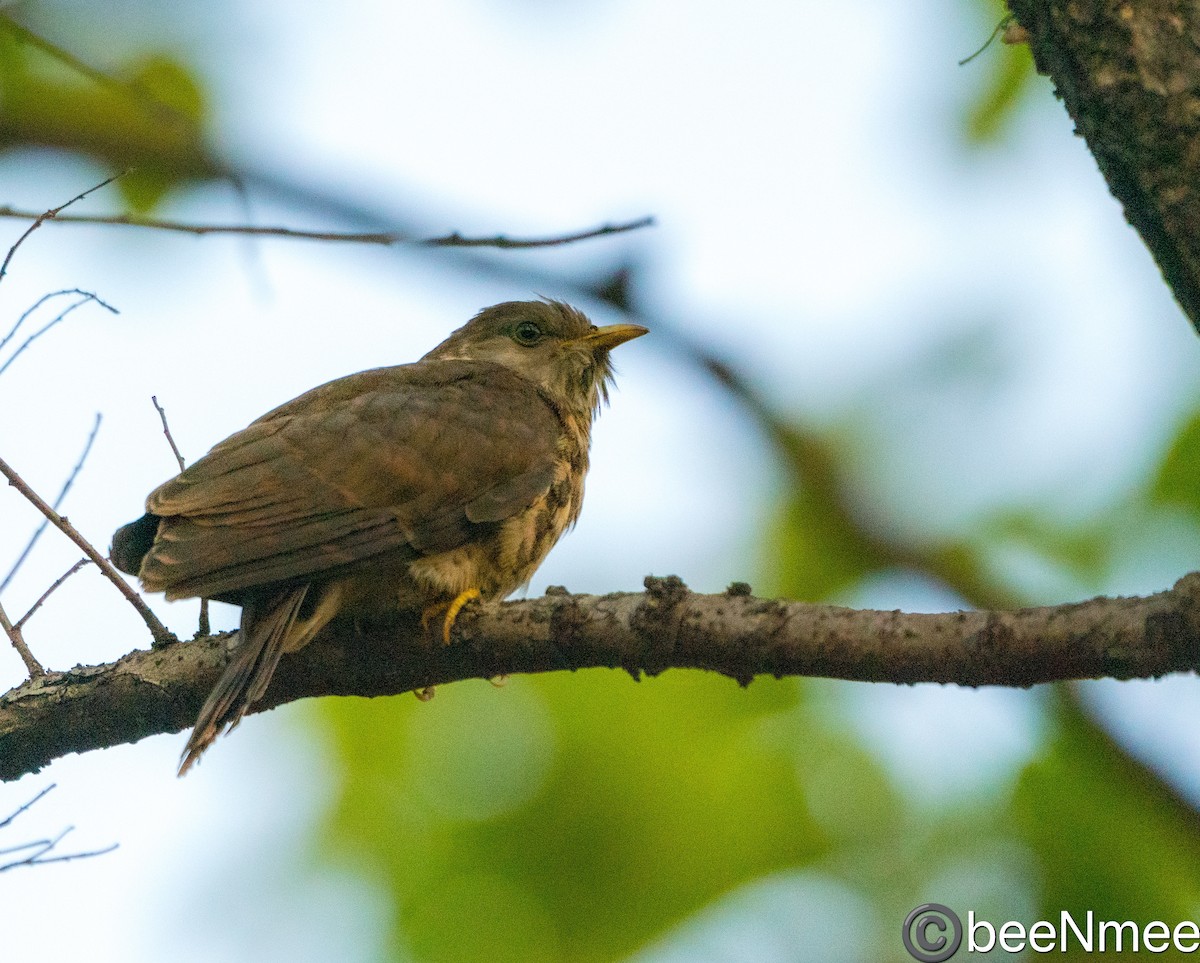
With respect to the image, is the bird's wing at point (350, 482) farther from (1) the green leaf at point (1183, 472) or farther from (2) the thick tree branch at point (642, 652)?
(1) the green leaf at point (1183, 472)

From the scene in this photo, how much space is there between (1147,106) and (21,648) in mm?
2887

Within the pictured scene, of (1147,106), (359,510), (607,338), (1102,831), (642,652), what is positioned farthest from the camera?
(607,338)

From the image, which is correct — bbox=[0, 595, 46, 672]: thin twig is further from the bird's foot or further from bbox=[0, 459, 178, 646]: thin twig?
the bird's foot

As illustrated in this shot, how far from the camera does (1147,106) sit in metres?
2.07

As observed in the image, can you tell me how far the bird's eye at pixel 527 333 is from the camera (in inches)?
210

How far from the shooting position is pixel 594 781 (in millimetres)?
4414

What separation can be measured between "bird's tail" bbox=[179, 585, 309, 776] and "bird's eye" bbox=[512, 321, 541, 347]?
231cm

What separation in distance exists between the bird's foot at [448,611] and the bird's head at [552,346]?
→ 1.69 m

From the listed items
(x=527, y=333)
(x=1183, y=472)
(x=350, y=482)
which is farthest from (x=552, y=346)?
(x=1183, y=472)

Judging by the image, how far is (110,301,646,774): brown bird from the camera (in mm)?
3219

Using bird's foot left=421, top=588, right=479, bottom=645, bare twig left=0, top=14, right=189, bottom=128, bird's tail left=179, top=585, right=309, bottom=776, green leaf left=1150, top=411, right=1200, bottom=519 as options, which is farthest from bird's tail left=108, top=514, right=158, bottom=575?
green leaf left=1150, top=411, right=1200, bottom=519

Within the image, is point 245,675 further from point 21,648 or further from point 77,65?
point 77,65

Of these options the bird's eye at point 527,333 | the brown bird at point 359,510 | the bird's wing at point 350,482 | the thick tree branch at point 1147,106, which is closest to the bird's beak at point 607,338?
the bird's eye at point 527,333

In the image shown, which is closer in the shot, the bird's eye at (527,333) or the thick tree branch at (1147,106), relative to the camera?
the thick tree branch at (1147,106)
